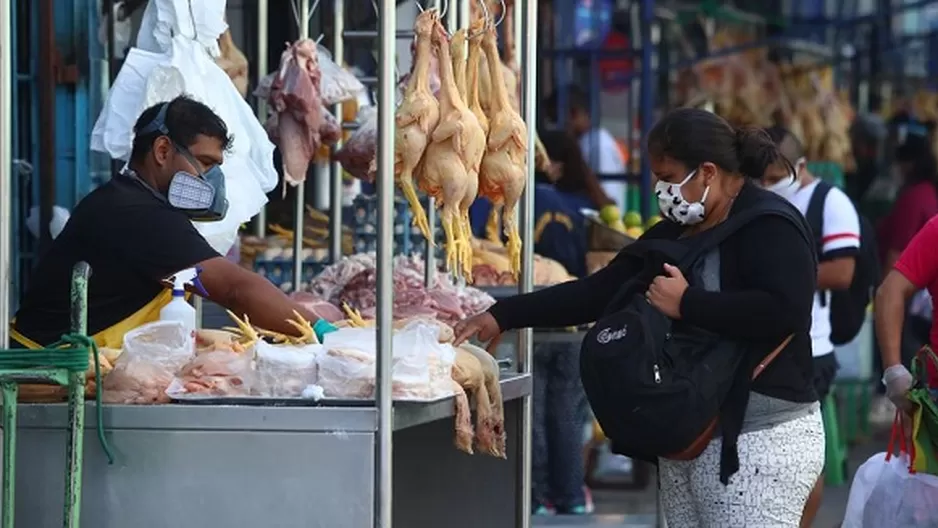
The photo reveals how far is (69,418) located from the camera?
4.27 m

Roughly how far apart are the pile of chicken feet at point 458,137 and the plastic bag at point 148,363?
76cm

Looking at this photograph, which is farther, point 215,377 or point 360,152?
point 360,152

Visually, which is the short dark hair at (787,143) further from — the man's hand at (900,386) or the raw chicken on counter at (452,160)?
the raw chicken on counter at (452,160)

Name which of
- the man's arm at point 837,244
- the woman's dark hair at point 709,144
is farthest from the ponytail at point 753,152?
the man's arm at point 837,244

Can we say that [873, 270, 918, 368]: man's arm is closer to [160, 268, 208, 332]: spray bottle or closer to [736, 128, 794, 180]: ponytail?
[736, 128, 794, 180]: ponytail

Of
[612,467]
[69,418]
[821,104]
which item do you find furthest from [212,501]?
[821,104]

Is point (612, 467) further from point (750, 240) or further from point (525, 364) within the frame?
point (750, 240)

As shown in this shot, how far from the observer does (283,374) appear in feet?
14.8

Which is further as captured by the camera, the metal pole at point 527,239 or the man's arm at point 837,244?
the man's arm at point 837,244

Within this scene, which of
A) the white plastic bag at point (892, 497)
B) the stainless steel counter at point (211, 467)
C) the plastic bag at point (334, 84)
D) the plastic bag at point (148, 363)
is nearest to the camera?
the stainless steel counter at point (211, 467)

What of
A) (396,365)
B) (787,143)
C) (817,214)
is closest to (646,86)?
(787,143)

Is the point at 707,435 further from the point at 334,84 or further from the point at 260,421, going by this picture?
the point at 334,84

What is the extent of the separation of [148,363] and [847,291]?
4.39 meters

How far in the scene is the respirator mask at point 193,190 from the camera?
5.00 metres
